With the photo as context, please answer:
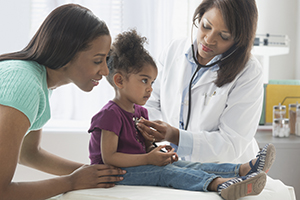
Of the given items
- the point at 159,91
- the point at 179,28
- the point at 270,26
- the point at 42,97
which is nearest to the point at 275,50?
the point at 270,26

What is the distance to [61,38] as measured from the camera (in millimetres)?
1066

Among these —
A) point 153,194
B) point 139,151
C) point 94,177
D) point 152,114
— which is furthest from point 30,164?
point 152,114

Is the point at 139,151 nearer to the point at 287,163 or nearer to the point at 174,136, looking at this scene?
the point at 174,136

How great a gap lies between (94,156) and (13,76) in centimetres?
50

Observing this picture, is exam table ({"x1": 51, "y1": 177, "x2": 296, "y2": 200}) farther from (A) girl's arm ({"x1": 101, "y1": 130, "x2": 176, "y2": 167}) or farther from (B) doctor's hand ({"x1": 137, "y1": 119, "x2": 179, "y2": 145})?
(B) doctor's hand ({"x1": 137, "y1": 119, "x2": 179, "y2": 145})

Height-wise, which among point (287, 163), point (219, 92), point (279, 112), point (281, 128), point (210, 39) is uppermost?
point (210, 39)

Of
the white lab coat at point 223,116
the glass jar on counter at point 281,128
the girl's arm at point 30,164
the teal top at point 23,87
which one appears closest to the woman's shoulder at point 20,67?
the teal top at point 23,87

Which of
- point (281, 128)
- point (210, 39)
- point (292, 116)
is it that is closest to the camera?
point (210, 39)

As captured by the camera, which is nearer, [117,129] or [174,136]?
[117,129]

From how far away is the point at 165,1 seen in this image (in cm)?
275

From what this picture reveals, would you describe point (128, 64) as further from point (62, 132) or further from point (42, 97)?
point (62, 132)

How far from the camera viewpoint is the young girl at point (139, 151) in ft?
3.82

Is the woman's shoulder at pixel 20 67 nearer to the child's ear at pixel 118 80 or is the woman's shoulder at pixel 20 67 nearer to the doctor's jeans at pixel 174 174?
the child's ear at pixel 118 80

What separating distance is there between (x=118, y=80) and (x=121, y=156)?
13.5 inches
